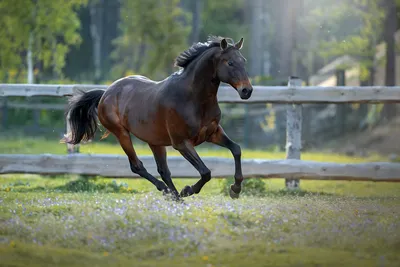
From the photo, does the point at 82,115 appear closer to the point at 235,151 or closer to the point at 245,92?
the point at 235,151

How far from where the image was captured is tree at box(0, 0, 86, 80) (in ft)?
69.7

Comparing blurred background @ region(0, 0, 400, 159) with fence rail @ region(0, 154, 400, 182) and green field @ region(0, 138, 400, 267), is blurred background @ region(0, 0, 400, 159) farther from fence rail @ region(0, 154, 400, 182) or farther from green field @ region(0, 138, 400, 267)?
green field @ region(0, 138, 400, 267)

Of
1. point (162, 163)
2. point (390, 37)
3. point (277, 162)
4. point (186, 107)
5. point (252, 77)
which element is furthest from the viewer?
point (252, 77)

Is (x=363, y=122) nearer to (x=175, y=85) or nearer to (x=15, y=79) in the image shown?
(x=15, y=79)

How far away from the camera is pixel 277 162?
10.3m

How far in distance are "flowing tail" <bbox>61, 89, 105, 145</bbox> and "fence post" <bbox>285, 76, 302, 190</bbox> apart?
9.44ft

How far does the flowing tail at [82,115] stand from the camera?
952 centimetres

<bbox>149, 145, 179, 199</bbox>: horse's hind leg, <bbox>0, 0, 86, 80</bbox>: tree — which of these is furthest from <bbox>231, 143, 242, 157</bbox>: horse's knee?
<bbox>0, 0, 86, 80</bbox>: tree

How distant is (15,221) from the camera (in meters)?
7.08

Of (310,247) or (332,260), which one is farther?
(310,247)

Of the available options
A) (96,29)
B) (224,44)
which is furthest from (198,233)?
(96,29)

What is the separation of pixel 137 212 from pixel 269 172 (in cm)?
367

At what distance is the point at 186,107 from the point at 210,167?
2630mm

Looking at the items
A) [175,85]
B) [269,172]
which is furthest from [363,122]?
[175,85]
